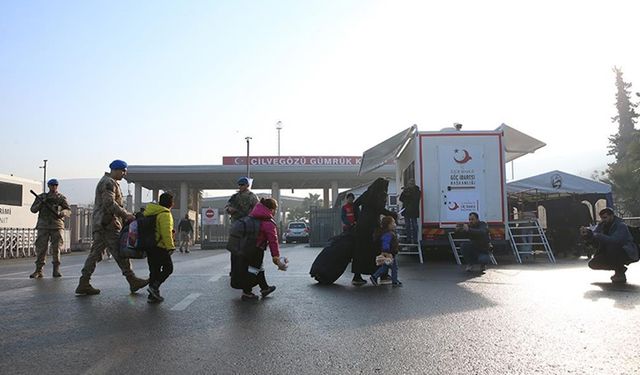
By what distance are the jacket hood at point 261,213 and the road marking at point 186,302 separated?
1.40 meters

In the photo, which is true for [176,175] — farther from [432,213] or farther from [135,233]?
[135,233]

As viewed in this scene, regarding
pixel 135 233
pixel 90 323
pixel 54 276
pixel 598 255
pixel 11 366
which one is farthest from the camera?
pixel 54 276

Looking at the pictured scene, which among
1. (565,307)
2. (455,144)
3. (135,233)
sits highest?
(455,144)

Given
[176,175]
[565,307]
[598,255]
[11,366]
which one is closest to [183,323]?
[11,366]

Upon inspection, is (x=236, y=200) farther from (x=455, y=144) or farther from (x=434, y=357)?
(x=455, y=144)

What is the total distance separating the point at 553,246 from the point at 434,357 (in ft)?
43.8

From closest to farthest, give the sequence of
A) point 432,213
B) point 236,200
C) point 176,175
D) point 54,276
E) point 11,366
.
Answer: point 11,366 → point 236,200 → point 54,276 → point 432,213 → point 176,175

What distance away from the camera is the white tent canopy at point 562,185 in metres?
18.3

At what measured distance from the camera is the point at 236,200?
8.60m

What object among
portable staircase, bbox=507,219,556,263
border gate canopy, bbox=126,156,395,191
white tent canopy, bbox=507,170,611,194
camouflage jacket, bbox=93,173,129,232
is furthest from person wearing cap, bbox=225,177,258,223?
border gate canopy, bbox=126,156,395,191

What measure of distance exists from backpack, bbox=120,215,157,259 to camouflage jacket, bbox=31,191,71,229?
12.1 ft

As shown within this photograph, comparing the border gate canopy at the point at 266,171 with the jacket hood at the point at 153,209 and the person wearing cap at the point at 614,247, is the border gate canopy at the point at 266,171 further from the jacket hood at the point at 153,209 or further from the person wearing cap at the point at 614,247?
the jacket hood at the point at 153,209

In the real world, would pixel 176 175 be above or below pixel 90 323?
above

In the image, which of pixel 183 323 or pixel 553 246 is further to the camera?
pixel 553 246
